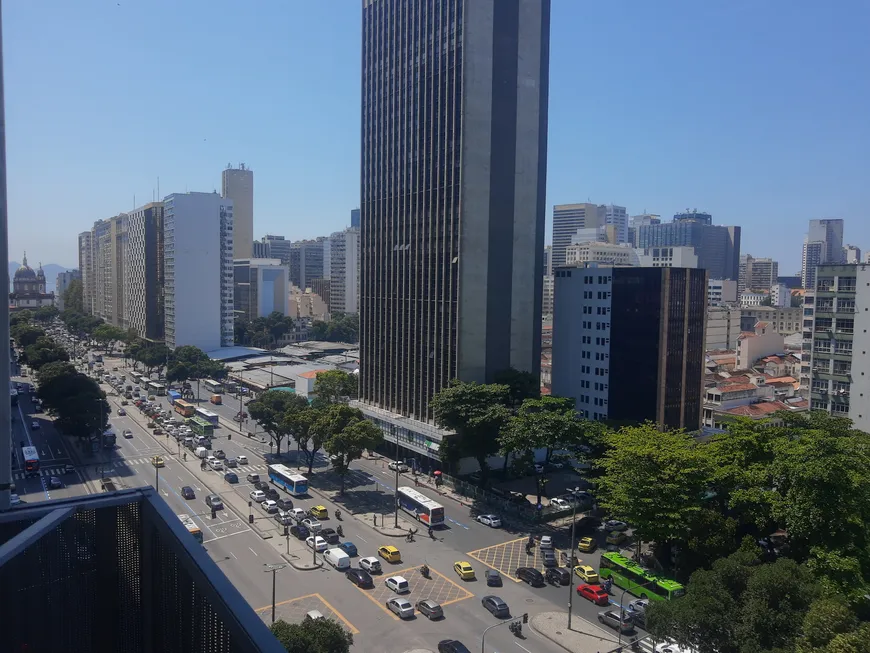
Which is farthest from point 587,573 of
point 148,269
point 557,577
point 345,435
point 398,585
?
point 148,269

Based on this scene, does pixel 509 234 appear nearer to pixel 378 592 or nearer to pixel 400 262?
pixel 400 262

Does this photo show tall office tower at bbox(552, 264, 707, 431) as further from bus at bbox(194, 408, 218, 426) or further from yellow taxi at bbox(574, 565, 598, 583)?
bus at bbox(194, 408, 218, 426)

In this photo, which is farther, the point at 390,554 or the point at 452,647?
the point at 390,554

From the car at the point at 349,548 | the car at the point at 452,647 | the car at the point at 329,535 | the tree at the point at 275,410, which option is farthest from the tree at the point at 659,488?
the tree at the point at 275,410

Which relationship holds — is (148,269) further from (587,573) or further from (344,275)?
(587,573)

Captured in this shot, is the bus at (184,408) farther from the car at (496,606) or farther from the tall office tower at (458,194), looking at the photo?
the car at (496,606)

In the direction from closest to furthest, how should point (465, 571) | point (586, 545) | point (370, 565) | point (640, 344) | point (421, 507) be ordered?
point (465, 571)
point (370, 565)
point (586, 545)
point (421, 507)
point (640, 344)

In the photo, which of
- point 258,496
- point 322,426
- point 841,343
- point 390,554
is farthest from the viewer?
point 841,343

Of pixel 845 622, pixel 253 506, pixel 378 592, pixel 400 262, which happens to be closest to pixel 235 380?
pixel 400 262
